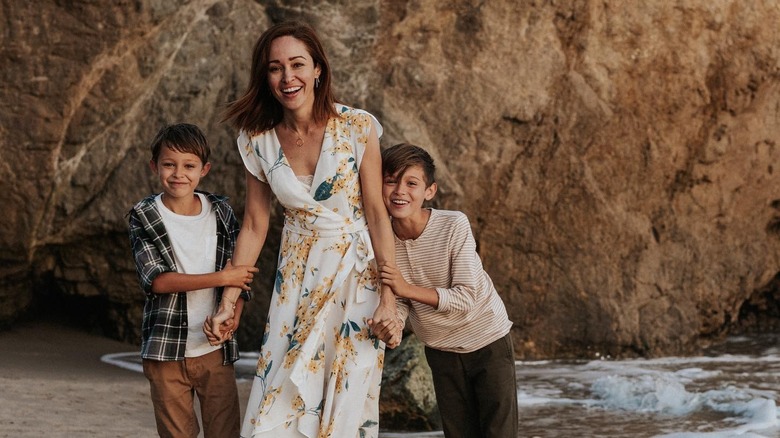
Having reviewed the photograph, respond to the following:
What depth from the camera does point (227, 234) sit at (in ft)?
11.3

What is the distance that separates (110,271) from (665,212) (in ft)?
12.2

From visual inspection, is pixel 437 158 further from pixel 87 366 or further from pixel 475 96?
pixel 87 366

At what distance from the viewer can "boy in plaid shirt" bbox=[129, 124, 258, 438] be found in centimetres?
328

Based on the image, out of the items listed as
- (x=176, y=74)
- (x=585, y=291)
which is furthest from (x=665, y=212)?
(x=176, y=74)

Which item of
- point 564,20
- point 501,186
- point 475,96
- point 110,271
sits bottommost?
point 110,271

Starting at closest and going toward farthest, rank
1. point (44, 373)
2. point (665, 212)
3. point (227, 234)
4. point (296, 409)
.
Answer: point (296, 409)
point (227, 234)
point (44, 373)
point (665, 212)

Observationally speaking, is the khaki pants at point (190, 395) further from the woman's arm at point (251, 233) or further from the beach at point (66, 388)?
the beach at point (66, 388)

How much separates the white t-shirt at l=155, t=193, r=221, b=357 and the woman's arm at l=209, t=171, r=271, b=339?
93 millimetres

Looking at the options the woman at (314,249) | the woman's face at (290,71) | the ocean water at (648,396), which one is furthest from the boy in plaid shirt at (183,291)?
the ocean water at (648,396)

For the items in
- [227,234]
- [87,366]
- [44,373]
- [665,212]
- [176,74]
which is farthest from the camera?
[665,212]

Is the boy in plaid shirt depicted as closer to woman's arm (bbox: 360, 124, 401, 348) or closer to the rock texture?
woman's arm (bbox: 360, 124, 401, 348)

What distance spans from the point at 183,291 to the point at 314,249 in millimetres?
444

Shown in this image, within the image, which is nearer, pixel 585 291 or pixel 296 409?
pixel 296 409

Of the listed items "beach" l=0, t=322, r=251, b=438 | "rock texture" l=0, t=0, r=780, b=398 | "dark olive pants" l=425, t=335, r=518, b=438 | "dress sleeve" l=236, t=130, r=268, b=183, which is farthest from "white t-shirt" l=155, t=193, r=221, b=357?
"rock texture" l=0, t=0, r=780, b=398
